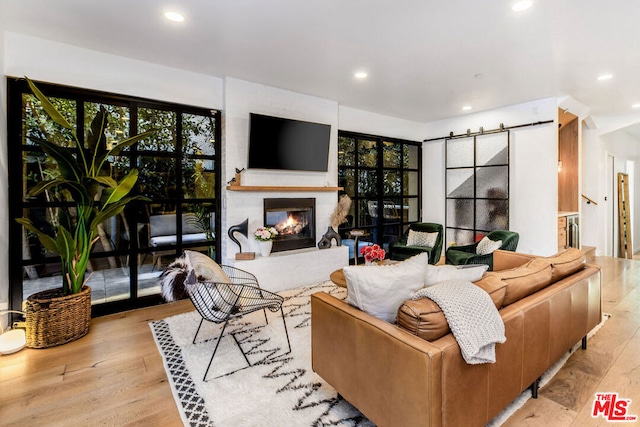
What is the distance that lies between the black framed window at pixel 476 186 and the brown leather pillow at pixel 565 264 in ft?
9.61

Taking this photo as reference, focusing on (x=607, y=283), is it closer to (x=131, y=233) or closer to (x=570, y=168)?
(x=570, y=168)

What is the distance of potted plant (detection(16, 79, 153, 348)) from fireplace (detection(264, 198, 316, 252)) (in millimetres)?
1848

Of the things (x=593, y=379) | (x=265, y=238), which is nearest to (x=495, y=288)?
(x=593, y=379)

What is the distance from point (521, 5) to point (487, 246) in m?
2.67

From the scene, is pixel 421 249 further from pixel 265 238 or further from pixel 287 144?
pixel 287 144

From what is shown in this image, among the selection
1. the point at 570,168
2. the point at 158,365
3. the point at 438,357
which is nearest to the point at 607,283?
the point at 570,168

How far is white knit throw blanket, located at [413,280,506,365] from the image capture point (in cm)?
139

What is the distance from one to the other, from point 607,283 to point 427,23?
14.2 feet

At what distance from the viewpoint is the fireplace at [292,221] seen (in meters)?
4.41

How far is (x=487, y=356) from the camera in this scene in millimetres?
1438

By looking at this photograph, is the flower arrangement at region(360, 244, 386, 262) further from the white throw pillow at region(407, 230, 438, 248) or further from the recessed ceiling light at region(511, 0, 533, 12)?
the recessed ceiling light at region(511, 0, 533, 12)

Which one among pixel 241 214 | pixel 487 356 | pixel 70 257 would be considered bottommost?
pixel 487 356

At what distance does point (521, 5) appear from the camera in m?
2.36

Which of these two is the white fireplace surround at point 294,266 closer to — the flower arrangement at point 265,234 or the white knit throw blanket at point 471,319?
the flower arrangement at point 265,234
